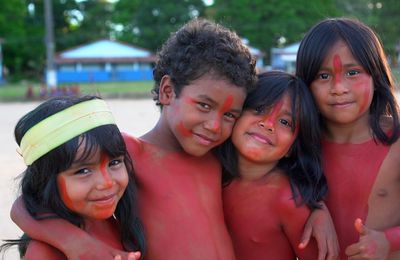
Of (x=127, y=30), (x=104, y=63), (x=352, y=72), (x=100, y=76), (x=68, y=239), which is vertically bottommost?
(x=100, y=76)

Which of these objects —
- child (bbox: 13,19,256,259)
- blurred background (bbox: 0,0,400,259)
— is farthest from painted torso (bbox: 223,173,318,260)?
blurred background (bbox: 0,0,400,259)

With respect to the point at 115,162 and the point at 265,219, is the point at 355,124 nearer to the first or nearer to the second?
the point at 265,219

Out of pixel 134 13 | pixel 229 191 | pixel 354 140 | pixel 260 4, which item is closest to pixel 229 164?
pixel 229 191

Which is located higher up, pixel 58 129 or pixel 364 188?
pixel 58 129

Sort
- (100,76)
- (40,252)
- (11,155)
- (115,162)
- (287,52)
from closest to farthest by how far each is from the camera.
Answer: (40,252), (115,162), (11,155), (287,52), (100,76)

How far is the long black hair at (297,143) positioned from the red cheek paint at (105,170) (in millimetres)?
551

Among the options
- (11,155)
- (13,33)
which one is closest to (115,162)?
(11,155)

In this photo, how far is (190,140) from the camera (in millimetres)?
2066

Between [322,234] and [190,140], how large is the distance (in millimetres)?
647

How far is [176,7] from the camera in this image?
1759 inches

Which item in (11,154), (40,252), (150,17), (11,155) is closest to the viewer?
(40,252)

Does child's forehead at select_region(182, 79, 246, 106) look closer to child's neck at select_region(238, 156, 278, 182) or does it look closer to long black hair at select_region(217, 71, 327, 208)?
long black hair at select_region(217, 71, 327, 208)

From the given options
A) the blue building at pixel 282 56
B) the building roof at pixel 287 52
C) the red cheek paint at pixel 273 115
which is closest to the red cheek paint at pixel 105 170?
the red cheek paint at pixel 273 115

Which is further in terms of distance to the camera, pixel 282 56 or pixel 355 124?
pixel 282 56
